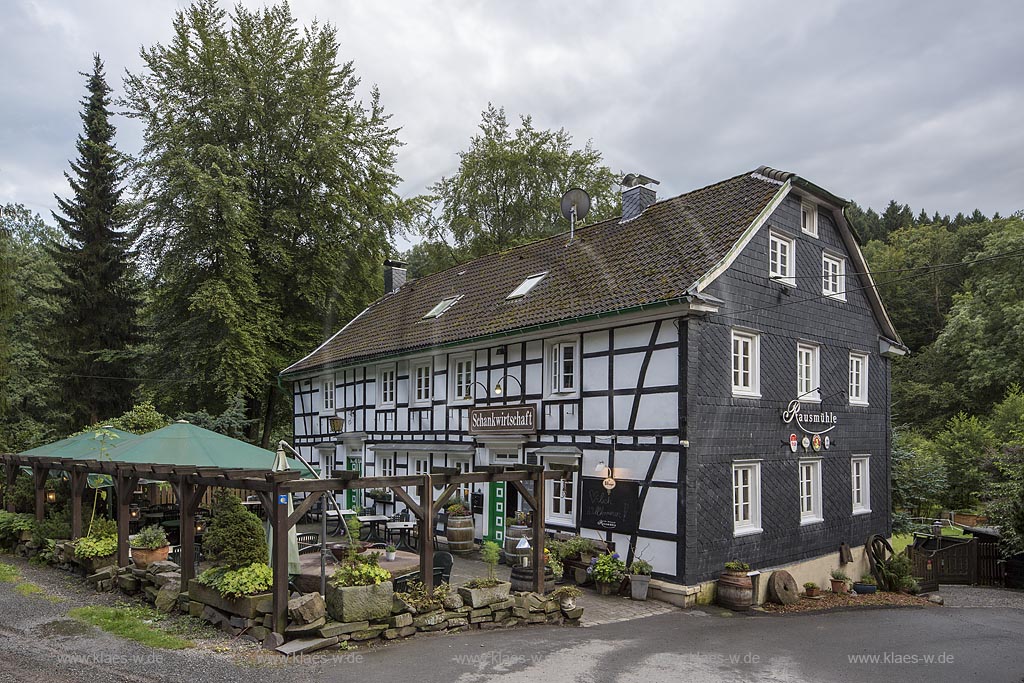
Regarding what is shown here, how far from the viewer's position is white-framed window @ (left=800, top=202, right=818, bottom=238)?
52.6 ft

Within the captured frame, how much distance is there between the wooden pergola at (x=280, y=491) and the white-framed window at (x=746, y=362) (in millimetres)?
3916

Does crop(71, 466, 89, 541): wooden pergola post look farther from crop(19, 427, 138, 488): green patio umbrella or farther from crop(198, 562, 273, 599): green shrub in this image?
crop(198, 562, 273, 599): green shrub

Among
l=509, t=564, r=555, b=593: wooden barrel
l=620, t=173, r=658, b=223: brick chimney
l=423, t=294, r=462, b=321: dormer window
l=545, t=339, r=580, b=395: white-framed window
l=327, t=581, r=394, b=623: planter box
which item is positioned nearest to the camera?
l=327, t=581, r=394, b=623: planter box

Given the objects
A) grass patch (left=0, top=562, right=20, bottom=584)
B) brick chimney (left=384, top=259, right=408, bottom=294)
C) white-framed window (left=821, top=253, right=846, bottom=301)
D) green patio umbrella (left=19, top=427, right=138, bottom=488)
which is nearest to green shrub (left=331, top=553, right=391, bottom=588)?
green patio umbrella (left=19, top=427, right=138, bottom=488)

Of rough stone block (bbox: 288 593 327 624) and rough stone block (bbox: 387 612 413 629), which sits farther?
rough stone block (bbox: 387 612 413 629)

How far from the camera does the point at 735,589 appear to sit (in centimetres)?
1266

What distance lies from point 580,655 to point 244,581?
13.7 ft

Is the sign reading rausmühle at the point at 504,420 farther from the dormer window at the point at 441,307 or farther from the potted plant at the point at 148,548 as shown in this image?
the potted plant at the point at 148,548

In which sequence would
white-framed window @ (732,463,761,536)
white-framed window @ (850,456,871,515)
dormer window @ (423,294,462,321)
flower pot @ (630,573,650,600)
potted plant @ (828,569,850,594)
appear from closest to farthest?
flower pot @ (630,573,650,600)
white-framed window @ (732,463,761,536)
potted plant @ (828,569,850,594)
white-framed window @ (850,456,871,515)
dormer window @ (423,294,462,321)

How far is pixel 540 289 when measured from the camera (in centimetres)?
1716

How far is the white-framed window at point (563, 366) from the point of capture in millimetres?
14923

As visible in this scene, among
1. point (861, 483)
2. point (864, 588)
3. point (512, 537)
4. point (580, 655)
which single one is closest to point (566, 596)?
point (580, 655)

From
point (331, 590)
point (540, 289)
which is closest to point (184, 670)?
point (331, 590)

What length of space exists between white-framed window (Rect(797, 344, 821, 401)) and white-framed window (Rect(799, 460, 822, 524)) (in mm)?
1445
